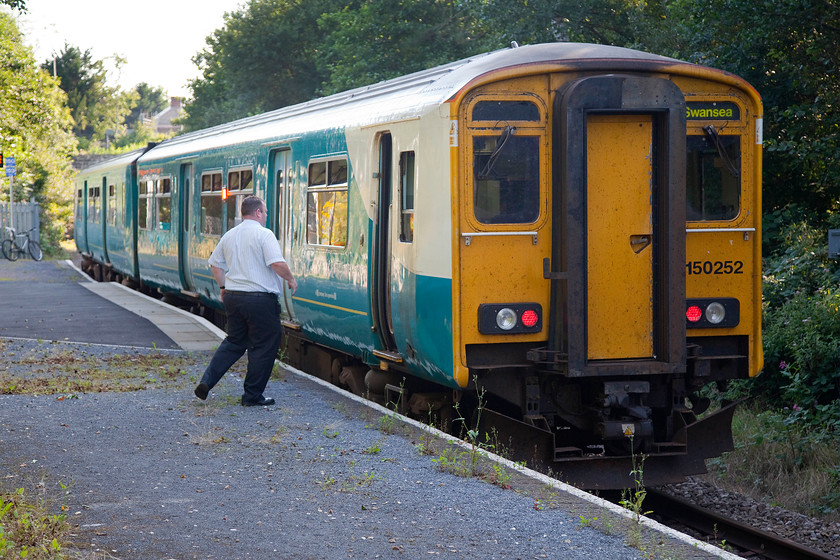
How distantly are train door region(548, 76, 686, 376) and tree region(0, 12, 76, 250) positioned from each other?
28.6 meters

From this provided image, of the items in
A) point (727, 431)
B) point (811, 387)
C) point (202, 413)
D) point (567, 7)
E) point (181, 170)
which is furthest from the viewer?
point (567, 7)

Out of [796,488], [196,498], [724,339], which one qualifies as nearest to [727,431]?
[724,339]

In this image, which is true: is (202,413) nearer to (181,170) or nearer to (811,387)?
(811,387)

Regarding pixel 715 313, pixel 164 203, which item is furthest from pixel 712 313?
pixel 164 203

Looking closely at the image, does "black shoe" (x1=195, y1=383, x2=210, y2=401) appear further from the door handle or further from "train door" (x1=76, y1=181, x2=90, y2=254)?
"train door" (x1=76, y1=181, x2=90, y2=254)

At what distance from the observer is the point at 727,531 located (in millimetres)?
7699

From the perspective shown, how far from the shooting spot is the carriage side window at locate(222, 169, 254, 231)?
1319 centimetres

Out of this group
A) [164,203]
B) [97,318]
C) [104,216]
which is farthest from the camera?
[104,216]

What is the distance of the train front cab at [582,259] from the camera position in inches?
296

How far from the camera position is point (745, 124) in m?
8.14

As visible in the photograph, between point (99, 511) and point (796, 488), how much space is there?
6120mm

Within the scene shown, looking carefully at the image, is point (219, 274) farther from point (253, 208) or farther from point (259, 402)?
point (259, 402)

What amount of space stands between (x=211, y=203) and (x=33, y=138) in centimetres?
3160

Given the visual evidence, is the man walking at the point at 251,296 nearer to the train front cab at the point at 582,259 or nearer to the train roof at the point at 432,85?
the train roof at the point at 432,85
